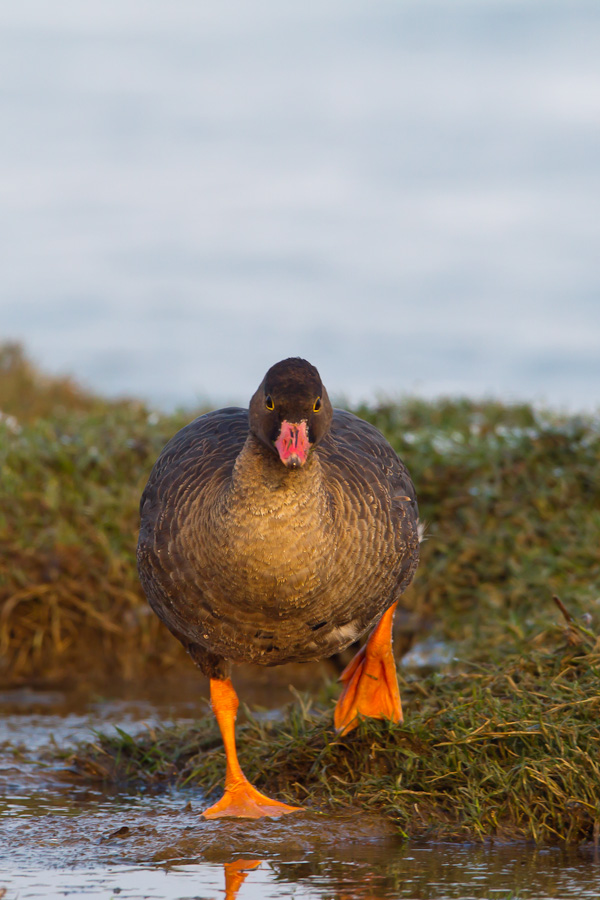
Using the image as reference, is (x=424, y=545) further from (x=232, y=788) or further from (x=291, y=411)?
(x=291, y=411)

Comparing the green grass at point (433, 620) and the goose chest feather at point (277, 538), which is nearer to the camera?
the goose chest feather at point (277, 538)

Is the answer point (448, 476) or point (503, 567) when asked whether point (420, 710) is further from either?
point (448, 476)

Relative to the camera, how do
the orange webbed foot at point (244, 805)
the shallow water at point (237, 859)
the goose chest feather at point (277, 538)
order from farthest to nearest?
1. the orange webbed foot at point (244, 805)
2. the goose chest feather at point (277, 538)
3. the shallow water at point (237, 859)

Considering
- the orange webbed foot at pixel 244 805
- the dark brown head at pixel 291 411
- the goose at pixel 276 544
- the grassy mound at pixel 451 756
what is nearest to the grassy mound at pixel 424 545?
the grassy mound at pixel 451 756

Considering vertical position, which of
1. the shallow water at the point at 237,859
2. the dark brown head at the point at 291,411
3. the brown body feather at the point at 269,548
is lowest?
the shallow water at the point at 237,859

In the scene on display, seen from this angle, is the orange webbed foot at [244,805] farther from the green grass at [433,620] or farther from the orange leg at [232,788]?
the green grass at [433,620]

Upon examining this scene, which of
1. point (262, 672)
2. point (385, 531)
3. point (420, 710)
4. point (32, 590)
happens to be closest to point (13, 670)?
point (32, 590)

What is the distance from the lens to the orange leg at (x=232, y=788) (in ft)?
13.5

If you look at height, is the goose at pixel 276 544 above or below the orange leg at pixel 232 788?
above

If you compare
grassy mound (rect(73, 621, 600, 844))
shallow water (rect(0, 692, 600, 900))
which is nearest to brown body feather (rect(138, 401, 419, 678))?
grassy mound (rect(73, 621, 600, 844))

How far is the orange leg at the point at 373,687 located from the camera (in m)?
4.56

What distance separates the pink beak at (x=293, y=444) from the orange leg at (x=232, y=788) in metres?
1.29

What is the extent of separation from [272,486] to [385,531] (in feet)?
1.97

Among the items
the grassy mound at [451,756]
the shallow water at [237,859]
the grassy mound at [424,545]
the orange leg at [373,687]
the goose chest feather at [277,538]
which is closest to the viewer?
the shallow water at [237,859]
